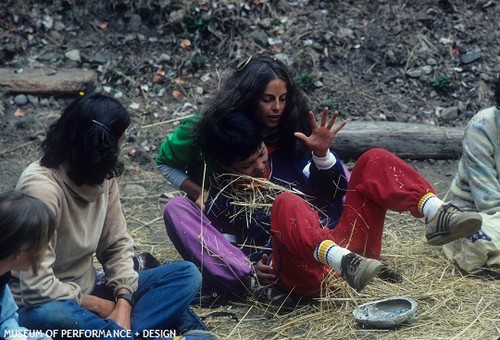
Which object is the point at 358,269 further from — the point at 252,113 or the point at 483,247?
the point at 252,113

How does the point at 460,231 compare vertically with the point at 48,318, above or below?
above

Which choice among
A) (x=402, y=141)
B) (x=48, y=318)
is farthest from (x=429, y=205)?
(x=402, y=141)

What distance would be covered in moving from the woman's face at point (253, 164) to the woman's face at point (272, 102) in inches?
8.0

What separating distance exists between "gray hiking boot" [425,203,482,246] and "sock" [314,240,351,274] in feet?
1.76

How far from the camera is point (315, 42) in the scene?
8.05 metres

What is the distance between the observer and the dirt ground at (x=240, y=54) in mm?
7410

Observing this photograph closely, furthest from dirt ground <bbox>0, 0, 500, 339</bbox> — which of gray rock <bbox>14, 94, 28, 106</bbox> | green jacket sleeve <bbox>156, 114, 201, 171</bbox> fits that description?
green jacket sleeve <bbox>156, 114, 201, 171</bbox>

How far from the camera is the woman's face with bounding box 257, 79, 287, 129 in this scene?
4.67 metres

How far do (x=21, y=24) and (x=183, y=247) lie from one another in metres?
4.44

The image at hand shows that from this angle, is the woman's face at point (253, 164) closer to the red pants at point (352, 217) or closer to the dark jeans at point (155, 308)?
the red pants at point (352, 217)

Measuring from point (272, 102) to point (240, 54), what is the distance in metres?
3.35

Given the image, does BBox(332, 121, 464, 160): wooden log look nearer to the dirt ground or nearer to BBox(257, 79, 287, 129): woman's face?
the dirt ground

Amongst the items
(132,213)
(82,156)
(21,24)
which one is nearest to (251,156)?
(82,156)

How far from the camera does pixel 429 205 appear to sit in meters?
4.37
